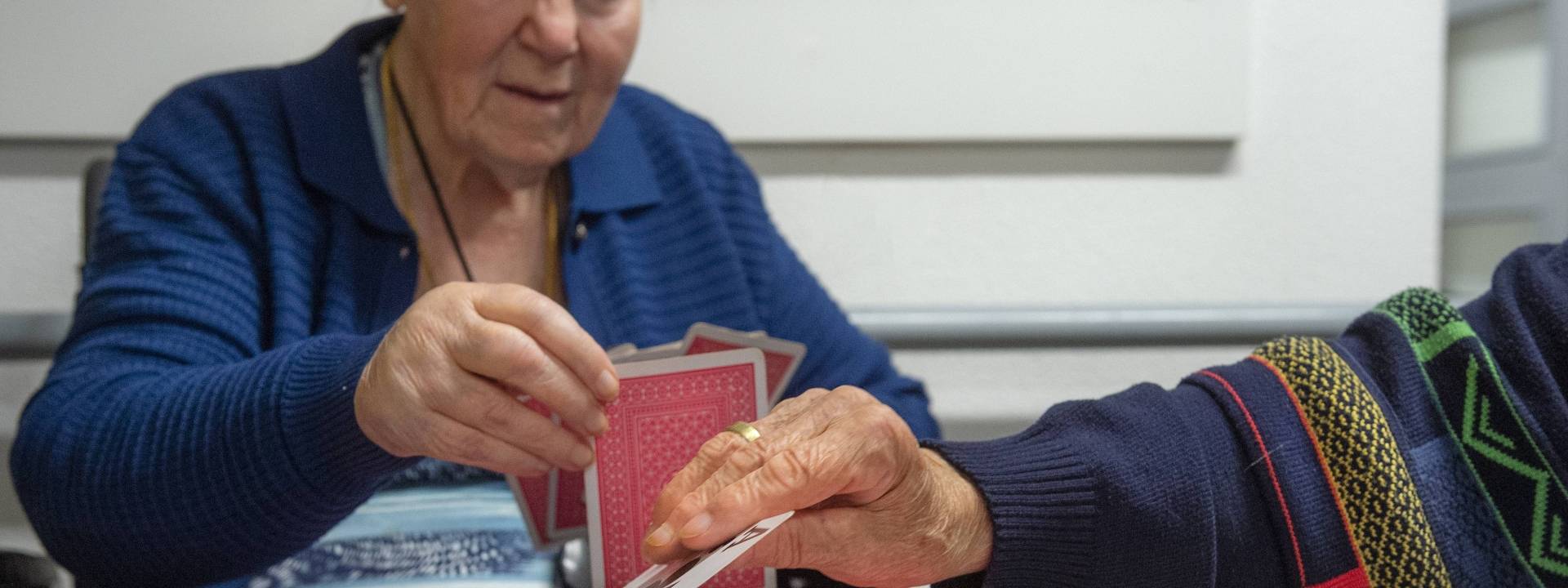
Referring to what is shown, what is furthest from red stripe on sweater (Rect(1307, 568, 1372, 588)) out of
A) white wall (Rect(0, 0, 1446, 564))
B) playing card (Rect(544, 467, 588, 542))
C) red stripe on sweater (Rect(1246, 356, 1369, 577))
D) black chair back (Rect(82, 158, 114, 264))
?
black chair back (Rect(82, 158, 114, 264))

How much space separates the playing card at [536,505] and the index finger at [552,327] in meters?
0.24

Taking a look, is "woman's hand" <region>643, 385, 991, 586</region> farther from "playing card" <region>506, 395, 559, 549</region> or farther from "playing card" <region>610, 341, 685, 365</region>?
"playing card" <region>506, 395, 559, 549</region>

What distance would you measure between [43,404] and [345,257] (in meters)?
0.27

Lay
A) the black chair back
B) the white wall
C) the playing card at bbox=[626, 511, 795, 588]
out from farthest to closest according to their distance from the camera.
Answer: the white wall, the black chair back, the playing card at bbox=[626, 511, 795, 588]

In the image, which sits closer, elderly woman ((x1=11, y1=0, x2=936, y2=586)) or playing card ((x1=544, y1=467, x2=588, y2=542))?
elderly woman ((x1=11, y1=0, x2=936, y2=586))

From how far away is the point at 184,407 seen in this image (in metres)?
0.79

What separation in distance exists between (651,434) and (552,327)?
0.10m

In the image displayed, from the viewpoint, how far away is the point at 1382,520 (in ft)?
2.08

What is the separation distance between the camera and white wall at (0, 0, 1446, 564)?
1728 mm

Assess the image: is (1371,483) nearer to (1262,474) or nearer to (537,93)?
(1262,474)

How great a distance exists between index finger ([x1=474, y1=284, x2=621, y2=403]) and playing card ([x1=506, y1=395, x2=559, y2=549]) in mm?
236

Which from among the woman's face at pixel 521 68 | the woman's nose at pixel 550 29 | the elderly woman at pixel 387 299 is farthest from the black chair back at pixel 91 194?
the woman's nose at pixel 550 29

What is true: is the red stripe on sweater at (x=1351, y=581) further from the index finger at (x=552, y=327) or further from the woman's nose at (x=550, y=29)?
the woman's nose at (x=550, y=29)

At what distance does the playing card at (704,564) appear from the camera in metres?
0.46
